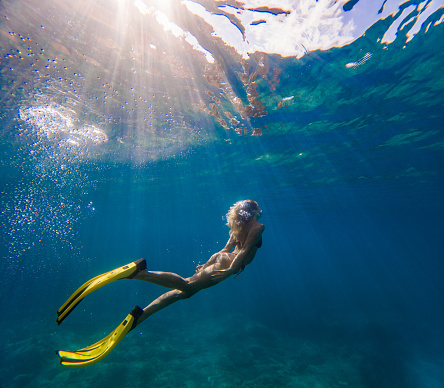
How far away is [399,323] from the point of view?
23906 mm

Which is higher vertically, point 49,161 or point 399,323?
point 49,161

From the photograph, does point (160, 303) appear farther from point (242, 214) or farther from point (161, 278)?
point (242, 214)

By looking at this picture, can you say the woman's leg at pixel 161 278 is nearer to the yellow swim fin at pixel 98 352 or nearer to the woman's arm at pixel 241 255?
the yellow swim fin at pixel 98 352

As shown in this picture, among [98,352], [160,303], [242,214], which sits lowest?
[98,352]

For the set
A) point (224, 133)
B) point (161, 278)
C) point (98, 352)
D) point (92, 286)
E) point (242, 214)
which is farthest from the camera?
point (224, 133)

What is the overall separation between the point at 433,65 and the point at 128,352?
72.2ft

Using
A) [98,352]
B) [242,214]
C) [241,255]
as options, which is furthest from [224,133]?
[98,352]

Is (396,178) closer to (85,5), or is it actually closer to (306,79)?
(306,79)

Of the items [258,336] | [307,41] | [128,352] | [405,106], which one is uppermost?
[307,41]

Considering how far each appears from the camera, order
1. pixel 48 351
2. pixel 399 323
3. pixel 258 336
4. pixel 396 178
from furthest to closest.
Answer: pixel 399 323 < pixel 396 178 < pixel 258 336 < pixel 48 351

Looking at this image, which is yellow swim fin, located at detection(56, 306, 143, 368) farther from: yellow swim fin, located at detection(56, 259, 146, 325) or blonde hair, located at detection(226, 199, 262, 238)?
blonde hair, located at detection(226, 199, 262, 238)

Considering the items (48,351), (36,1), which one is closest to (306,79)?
(36,1)

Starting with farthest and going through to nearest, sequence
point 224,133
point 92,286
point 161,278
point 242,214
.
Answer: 1. point 224,133
2. point 242,214
3. point 161,278
4. point 92,286

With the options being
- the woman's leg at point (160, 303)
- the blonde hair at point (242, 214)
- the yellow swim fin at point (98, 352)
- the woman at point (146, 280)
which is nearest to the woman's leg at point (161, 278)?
the woman at point (146, 280)
